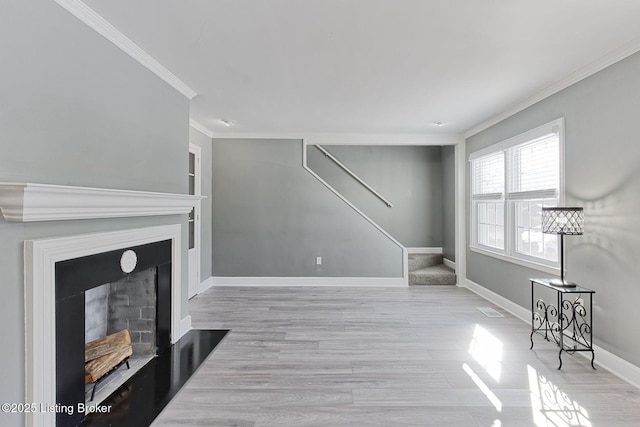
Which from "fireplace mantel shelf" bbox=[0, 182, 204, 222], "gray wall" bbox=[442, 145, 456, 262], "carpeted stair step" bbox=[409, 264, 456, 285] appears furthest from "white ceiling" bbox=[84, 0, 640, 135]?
"carpeted stair step" bbox=[409, 264, 456, 285]

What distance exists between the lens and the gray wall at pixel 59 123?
1425 mm

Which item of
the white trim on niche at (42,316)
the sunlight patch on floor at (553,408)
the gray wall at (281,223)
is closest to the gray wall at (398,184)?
the gray wall at (281,223)

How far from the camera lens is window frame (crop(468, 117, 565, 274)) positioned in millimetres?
2973

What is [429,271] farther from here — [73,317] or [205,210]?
[73,317]

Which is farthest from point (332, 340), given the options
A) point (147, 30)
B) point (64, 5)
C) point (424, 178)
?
point (424, 178)

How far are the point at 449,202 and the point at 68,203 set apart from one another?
546 cm

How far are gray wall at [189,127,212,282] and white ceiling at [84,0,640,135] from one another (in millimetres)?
1240

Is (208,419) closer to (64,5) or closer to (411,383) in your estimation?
(411,383)

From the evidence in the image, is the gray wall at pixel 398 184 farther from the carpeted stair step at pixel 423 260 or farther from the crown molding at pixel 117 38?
the crown molding at pixel 117 38

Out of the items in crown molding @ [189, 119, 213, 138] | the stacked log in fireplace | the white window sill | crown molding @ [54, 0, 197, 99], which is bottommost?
the stacked log in fireplace

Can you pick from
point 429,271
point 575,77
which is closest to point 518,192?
point 575,77

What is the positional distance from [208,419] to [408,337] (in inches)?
77.1

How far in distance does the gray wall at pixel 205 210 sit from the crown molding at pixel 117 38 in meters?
1.87

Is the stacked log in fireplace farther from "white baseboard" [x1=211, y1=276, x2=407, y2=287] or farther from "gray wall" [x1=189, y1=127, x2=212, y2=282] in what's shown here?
"white baseboard" [x1=211, y1=276, x2=407, y2=287]
